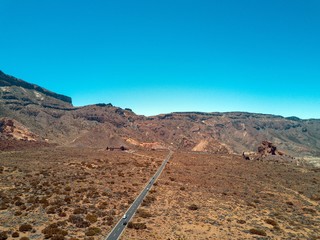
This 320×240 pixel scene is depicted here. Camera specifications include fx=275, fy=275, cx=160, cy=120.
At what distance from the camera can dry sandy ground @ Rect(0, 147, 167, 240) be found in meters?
28.3

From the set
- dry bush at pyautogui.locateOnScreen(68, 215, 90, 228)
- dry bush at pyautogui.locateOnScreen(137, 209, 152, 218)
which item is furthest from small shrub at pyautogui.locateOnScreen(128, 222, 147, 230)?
dry bush at pyautogui.locateOnScreen(68, 215, 90, 228)

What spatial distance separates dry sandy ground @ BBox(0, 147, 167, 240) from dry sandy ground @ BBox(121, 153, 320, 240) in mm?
4077

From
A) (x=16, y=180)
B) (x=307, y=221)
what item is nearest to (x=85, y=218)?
(x=16, y=180)

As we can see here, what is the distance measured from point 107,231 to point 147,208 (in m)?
9.18

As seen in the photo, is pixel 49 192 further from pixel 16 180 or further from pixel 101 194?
pixel 16 180

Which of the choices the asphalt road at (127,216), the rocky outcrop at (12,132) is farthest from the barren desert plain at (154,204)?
the rocky outcrop at (12,132)

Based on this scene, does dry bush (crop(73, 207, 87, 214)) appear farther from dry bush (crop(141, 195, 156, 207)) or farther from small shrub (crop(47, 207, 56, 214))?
dry bush (crop(141, 195, 156, 207))

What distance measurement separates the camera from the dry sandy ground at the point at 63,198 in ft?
92.9

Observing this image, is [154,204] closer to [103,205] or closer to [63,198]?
[103,205]

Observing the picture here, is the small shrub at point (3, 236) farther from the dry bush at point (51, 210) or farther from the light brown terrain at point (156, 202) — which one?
the dry bush at point (51, 210)

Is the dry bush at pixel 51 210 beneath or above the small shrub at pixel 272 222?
above

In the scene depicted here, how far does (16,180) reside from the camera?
4844 cm

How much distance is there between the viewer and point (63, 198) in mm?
39344

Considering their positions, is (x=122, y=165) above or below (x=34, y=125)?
below
